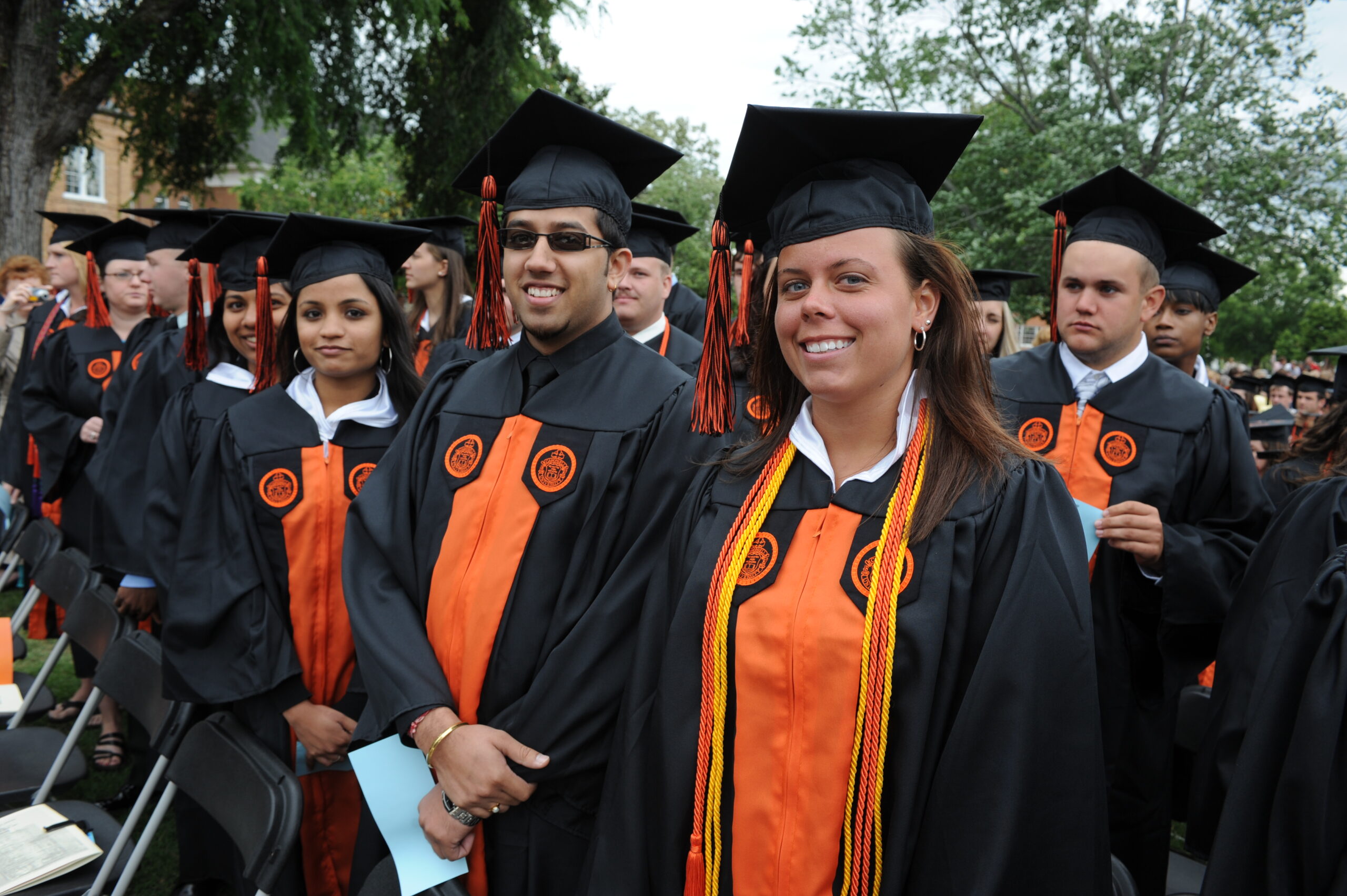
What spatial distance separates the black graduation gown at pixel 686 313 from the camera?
19.0ft

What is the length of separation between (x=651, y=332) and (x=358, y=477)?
2.06 m

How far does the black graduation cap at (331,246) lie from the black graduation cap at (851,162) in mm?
1434

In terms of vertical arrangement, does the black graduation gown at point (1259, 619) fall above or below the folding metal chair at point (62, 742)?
above

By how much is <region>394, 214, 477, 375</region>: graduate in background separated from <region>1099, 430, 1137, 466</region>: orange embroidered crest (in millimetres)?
3460

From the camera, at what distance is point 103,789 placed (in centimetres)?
431

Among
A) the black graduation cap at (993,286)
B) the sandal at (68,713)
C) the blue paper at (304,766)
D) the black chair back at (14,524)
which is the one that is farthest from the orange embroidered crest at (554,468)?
the black chair back at (14,524)

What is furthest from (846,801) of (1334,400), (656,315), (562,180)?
(656,315)

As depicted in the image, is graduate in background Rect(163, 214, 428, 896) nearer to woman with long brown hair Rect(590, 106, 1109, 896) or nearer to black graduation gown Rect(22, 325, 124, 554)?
woman with long brown hair Rect(590, 106, 1109, 896)

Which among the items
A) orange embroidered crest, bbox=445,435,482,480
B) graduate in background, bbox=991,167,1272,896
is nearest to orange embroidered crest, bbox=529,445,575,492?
orange embroidered crest, bbox=445,435,482,480

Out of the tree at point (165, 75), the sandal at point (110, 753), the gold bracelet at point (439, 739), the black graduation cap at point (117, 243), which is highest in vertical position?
the tree at point (165, 75)

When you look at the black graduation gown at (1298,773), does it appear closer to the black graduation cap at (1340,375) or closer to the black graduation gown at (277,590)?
the black graduation cap at (1340,375)

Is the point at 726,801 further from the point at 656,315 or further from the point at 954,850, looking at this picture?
the point at 656,315

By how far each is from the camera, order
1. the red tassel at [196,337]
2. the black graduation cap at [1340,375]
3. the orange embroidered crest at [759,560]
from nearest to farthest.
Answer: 1. the orange embroidered crest at [759,560]
2. the black graduation cap at [1340,375]
3. the red tassel at [196,337]

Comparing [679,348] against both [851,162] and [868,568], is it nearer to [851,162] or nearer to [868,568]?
[851,162]
